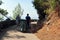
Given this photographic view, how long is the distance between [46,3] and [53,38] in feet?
30.0

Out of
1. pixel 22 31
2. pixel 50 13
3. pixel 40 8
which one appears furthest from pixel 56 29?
pixel 40 8

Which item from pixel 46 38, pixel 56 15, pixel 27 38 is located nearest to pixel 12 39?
pixel 27 38

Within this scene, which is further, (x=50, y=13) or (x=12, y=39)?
(x=50, y=13)

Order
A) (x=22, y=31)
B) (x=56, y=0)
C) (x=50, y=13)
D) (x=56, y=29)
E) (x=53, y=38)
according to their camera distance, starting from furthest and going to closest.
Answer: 1. (x=22, y=31)
2. (x=50, y=13)
3. (x=56, y=0)
4. (x=56, y=29)
5. (x=53, y=38)

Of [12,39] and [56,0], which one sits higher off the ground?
[56,0]

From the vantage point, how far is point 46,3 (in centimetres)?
2405

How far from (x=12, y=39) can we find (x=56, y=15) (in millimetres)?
4930

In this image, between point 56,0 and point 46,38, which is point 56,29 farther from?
point 56,0

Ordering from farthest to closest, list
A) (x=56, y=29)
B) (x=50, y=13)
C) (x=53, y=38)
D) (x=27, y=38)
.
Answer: (x=50, y=13), (x=27, y=38), (x=56, y=29), (x=53, y=38)

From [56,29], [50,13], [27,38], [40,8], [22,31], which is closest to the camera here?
[56,29]

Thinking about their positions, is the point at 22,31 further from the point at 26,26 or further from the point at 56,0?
the point at 56,0

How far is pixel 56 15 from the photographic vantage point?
1984 centimetres

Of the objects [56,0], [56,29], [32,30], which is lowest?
[32,30]

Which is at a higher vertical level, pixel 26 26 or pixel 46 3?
pixel 46 3
